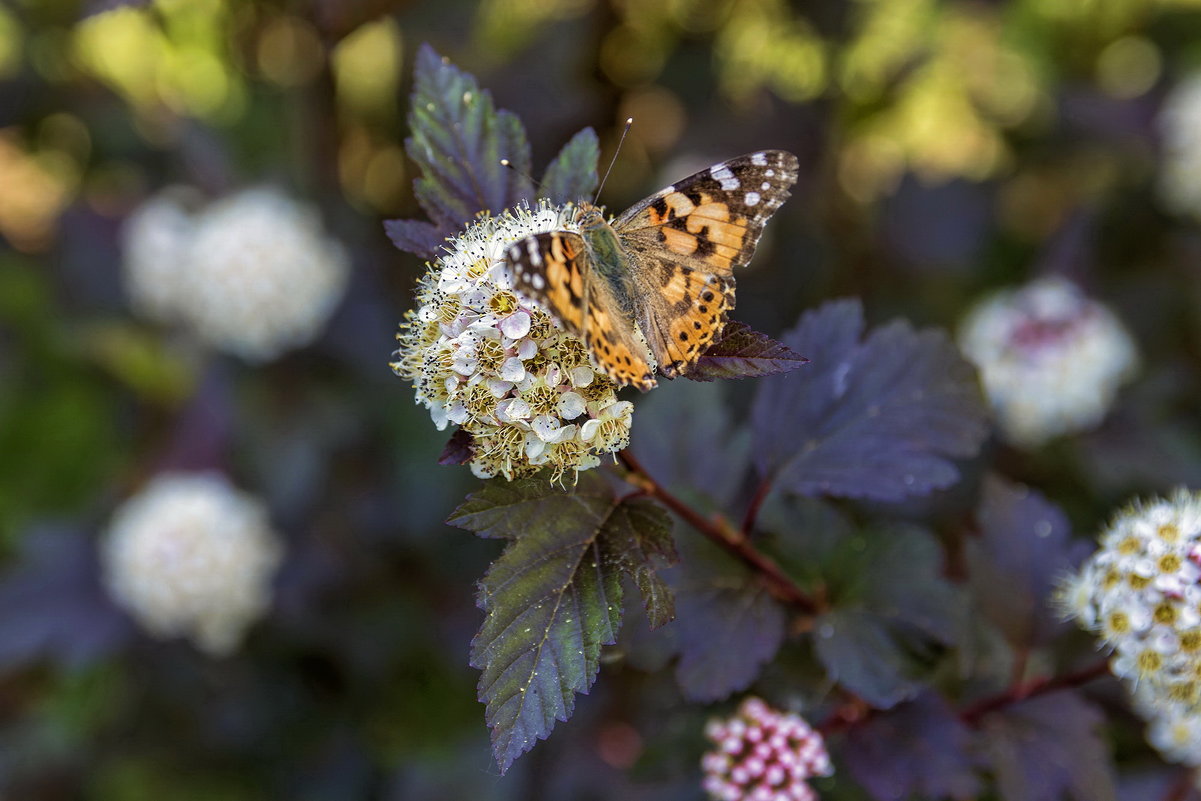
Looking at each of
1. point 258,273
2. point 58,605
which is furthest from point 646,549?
point 58,605

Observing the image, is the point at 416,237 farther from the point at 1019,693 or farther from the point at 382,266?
the point at 382,266

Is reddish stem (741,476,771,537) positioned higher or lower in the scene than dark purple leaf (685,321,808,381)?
lower

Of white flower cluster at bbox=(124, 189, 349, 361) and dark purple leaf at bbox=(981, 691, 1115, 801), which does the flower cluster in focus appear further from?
white flower cluster at bbox=(124, 189, 349, 361)

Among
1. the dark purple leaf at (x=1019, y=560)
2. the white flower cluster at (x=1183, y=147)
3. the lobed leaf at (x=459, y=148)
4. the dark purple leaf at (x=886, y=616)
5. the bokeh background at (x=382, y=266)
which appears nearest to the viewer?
the lobed leaf at (x=459, y=148)

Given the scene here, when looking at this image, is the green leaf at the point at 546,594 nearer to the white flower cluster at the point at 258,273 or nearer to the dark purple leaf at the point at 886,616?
the dark purple leaf at the point at 886,616

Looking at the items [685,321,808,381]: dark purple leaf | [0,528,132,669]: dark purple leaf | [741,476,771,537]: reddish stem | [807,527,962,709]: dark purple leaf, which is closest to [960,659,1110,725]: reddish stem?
[807,527,962,709]: dark purple leaf

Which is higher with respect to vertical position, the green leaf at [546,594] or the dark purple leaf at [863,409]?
the green leaf at [546,594]

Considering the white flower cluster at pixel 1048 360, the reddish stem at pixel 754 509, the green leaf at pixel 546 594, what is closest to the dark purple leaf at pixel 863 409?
the reddish stem at pixel 754 509
